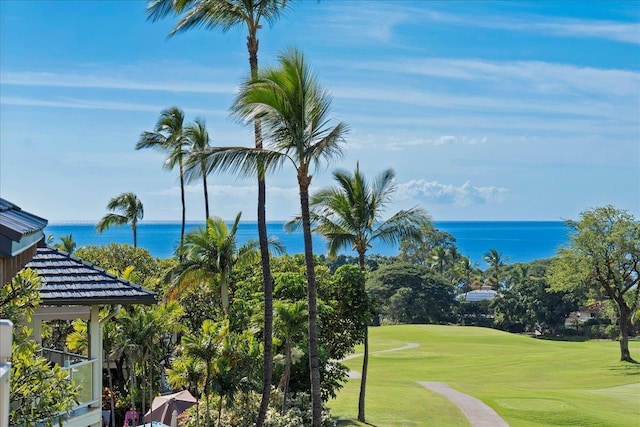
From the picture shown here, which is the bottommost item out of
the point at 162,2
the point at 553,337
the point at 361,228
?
the point at 553,337

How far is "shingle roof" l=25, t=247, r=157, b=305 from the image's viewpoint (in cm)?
1202

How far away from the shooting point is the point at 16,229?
4355 mm

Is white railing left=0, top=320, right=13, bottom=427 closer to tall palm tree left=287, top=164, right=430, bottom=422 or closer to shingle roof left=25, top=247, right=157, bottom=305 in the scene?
shingle roof left=25, top=247, right=157, bottom=305

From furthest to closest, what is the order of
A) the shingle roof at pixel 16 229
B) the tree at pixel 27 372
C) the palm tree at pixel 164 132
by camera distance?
the palm tree at pixel 164 132 → the tree at pixel 27 372 → the shingle roof at pixel 16 229

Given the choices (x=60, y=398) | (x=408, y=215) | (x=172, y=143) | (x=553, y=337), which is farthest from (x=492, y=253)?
(x=60, y=398)

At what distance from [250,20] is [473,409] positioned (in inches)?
610

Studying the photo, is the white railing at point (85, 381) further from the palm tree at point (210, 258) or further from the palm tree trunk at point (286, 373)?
the palm tree at point (210, 258)

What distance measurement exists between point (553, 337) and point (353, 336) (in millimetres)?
46995

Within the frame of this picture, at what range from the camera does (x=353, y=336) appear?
25016mm

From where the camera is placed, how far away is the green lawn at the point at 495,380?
992 inches

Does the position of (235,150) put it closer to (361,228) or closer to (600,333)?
(361,228)

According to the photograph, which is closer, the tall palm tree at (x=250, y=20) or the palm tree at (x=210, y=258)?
the tall palm tree at (x=250, y=20)

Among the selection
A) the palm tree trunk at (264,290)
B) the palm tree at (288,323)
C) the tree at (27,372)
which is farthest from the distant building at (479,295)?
the tree at (27,372)

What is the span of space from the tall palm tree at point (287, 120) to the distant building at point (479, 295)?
6513 centimetres
